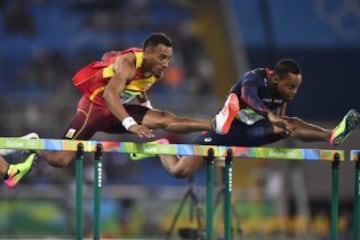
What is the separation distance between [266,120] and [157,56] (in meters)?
1.42

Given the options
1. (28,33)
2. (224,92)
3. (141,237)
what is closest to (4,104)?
(28,33)

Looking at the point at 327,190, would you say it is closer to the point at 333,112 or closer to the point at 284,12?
the point at 333,112

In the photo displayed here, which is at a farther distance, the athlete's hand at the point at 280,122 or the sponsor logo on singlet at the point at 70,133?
the sponsor logo on singlet at the point at 70,133

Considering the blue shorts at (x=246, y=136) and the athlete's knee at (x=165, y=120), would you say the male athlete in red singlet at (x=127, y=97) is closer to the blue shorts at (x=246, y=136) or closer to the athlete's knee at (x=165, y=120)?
the athlete's knee at (x=165, y=120)

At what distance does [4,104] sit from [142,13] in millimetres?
4312

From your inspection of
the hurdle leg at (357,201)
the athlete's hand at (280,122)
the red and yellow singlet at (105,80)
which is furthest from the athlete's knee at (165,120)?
the hurdle leg at (357,201)

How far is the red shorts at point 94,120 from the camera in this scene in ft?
41.8

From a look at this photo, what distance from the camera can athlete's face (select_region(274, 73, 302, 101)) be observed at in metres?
12.4

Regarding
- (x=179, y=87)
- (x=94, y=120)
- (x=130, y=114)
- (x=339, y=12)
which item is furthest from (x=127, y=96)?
(x=179, y=87)

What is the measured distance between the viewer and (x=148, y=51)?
12297mm

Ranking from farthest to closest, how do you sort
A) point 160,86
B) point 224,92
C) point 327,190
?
1. point 160,86
2. point 224,92
3. point 327,190

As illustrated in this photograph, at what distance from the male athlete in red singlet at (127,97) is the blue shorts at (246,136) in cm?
48

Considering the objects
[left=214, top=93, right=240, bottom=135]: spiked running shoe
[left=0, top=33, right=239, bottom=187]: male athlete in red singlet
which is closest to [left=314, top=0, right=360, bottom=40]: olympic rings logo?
[left=0, top=33, right=239, bottom=187]: male athlete in red singlet

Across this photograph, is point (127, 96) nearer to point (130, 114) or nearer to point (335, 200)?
point (130, 114)
